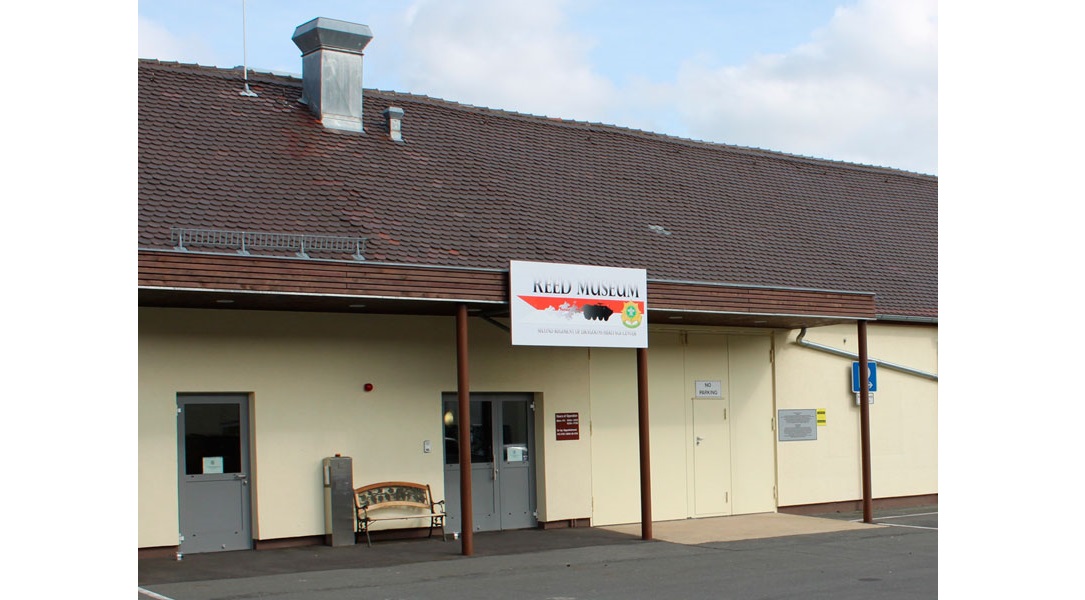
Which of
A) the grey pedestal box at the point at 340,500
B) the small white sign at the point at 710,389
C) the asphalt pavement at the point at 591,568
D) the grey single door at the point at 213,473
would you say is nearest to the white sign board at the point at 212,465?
the grey single door at the point at 213,473

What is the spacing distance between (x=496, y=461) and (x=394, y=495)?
1.87 metres

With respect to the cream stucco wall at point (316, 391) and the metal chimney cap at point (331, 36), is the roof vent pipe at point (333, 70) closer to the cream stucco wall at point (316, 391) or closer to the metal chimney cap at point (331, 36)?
the metal chimney cap at point (331, 36)

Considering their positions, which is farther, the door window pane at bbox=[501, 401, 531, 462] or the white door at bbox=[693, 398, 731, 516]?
the white door at bbox=[693, 398, 731, 516]

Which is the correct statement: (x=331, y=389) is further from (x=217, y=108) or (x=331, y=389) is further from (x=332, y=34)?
(x=332, y=34)

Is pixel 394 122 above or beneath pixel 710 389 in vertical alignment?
above

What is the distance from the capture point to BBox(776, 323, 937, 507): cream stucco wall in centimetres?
1992

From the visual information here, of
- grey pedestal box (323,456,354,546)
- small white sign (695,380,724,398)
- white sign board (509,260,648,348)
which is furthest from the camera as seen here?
small white sign (695,380,724,398)

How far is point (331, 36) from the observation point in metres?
18.6

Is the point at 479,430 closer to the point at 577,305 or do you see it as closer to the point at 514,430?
the point at 514,430

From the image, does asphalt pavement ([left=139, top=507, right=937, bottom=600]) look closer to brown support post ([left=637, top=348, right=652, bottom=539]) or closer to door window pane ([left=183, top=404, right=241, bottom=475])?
brown support post ([left=637, top=348, right=652, bottom=539])

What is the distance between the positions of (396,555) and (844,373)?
948cm

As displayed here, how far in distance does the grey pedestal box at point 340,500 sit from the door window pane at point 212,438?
119 centimetres

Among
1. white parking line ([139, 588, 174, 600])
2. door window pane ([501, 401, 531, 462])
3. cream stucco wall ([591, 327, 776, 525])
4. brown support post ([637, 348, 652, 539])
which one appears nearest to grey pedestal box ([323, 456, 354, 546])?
door window pane ([501, 401, 531, 462])

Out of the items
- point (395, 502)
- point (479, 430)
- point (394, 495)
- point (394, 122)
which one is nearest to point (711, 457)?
point (479, 430)
